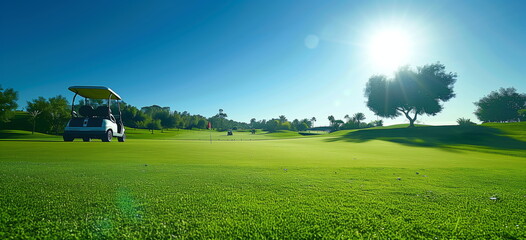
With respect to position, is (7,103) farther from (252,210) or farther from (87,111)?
(252,210)

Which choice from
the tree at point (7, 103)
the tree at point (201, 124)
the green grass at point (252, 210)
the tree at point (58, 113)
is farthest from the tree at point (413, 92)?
the tree at point (201, 124)

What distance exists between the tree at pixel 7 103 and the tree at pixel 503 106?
122m

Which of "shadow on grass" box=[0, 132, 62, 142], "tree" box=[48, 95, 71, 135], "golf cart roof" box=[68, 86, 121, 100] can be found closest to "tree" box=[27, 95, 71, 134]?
"tree" box=[48, 95, 71, 135]

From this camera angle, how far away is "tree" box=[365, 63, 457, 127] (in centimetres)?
4072

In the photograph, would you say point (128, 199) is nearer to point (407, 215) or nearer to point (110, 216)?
point (110, 216)

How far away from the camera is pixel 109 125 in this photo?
13898 mm

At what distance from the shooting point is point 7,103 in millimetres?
40062

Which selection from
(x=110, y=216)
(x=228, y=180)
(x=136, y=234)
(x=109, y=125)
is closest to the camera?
(x=136, y=234)

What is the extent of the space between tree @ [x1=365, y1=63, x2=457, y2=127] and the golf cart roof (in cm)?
4679

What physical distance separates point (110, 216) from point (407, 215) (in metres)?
3.28

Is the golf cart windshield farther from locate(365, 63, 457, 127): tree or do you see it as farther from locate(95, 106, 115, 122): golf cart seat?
locate(365, 63, 457, 127): tree

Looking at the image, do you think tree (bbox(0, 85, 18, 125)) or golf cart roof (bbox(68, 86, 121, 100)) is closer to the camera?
golf cart roof (bbox(68, 86, 121, 100))

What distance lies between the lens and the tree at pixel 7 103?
38969mm

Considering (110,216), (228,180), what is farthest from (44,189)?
(228,180)
